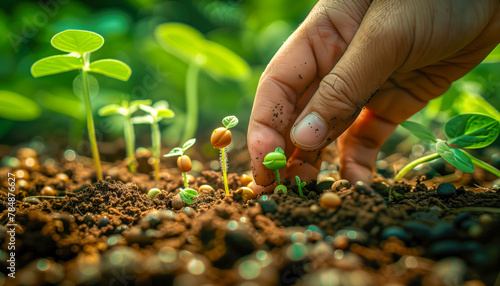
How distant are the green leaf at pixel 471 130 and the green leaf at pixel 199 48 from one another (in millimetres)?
1267

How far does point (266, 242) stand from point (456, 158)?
2.69ft

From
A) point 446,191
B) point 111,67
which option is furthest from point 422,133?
point 111,67

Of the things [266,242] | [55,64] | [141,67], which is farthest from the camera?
[141,67]

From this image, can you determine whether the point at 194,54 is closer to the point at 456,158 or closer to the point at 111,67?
the point at 111,67

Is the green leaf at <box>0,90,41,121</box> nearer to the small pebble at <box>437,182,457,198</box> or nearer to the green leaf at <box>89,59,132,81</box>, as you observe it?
the green leaf at <box>89,59,132,81</box>

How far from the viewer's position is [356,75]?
102cm

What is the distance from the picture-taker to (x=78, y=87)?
1.37 meters

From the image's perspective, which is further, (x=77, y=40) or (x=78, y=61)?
(x=78, y=61)

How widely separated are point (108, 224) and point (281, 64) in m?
0.83

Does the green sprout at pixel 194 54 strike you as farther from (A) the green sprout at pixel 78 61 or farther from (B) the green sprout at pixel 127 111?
(A) the green sprout at pixel 78 61

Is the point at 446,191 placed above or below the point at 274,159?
below

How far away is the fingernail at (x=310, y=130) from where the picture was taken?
42.2 inches

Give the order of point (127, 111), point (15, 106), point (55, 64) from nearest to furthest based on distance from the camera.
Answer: point (55, 64) < point (127, 111) < point (15, 106)

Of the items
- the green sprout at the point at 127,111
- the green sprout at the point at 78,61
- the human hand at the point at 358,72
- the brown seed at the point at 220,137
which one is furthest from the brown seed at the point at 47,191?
the human hand at the point at 358,72
